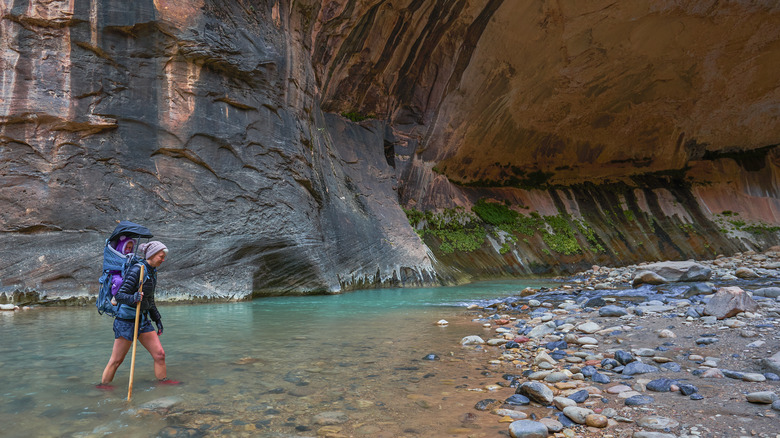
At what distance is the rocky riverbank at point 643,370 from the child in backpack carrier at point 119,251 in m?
2.73

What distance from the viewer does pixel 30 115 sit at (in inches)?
340

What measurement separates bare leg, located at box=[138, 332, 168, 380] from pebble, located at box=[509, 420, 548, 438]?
263 centimetres

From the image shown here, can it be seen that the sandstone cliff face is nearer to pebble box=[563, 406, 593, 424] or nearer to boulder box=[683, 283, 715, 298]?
boulder box=[683, 283, 715, 298]

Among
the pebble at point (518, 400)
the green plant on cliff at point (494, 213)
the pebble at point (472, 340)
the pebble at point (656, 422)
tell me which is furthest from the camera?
the green plant on cliff at point (494, 213)

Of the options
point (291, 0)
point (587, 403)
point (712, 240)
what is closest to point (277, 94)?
point (291, 0)

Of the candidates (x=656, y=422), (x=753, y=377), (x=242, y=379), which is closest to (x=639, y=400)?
(x=656, y=422)

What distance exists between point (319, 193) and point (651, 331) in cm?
899

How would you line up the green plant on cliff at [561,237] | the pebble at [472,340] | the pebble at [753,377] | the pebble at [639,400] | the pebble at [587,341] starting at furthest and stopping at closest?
the green plant on cliff at [561,237] < the pebble at [472,340] < the pebble at [587,341] < the pebble at [753,377] < the pebble at [639,400]

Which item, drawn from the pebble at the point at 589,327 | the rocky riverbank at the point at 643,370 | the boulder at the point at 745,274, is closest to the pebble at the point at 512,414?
the rocky riverbank at the point at 643,370

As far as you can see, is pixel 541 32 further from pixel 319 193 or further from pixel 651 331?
pixel 651 331

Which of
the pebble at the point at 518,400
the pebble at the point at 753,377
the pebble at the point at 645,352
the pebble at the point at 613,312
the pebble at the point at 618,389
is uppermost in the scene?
the pebble at the point at 613,312

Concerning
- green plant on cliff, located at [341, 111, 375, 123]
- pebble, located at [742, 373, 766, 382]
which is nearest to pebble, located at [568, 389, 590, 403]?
pebble, located at [742, 373, 766, 382]

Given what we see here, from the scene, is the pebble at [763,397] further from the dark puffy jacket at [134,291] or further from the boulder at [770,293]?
the boulder at [770,293]

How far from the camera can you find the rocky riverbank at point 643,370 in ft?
7.92
